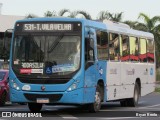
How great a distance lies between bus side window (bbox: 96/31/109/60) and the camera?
19828 millimetres

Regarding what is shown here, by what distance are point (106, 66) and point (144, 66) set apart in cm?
547

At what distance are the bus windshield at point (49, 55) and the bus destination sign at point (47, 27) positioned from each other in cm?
25

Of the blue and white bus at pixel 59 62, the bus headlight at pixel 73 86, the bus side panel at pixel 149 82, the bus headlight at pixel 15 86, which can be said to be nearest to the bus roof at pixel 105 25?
the blue and white bus at pixel 59 62

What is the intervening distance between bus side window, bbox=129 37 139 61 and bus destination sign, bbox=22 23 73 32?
19.1ft

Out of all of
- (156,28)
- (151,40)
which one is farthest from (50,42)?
(156,28)

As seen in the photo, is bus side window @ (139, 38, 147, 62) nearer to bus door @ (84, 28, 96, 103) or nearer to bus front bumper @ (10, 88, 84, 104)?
bus door @ (84, 28, 96, 103)

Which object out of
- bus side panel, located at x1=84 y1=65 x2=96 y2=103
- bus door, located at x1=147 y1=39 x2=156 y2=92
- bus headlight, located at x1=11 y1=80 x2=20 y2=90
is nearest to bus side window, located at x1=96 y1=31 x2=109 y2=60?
bus side panel, located at x1=84 y1=65 x2=96 y2=103

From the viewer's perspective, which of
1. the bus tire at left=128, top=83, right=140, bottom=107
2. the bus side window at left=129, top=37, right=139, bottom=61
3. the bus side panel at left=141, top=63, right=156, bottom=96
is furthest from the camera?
the bus side panel at left=141, top=63, right=156, bottom=96

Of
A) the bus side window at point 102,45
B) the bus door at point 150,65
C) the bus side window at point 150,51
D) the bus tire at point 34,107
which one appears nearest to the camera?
the bus tire at point 34,107

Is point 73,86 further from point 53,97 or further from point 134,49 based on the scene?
point 134,49

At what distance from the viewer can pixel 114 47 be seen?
70.6 ft

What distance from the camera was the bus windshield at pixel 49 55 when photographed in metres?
18.0

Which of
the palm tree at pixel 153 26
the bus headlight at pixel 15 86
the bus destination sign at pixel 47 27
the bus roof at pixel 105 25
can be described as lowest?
the bus headlight at pixel 15 86

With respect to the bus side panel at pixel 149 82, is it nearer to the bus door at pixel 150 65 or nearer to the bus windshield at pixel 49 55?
the bus door at pixel 150 65
